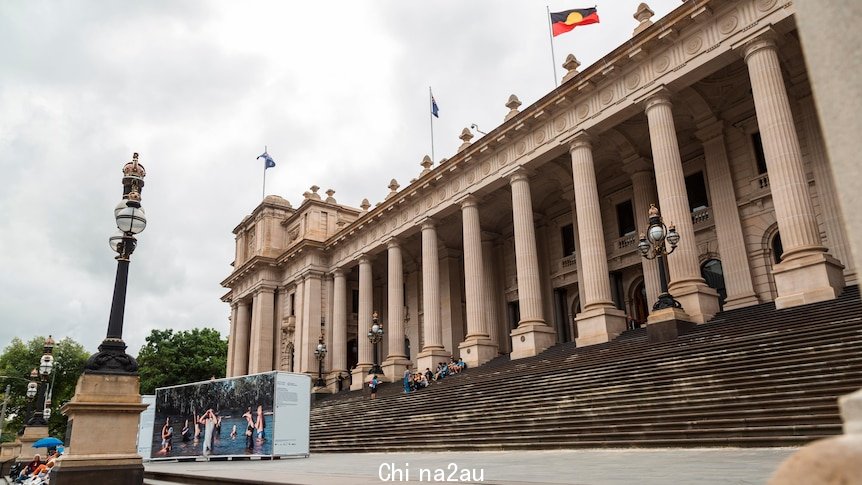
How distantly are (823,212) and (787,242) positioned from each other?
5461 mm

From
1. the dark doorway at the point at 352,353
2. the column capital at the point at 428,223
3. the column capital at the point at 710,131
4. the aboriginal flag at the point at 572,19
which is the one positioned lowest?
the dark doorway at the point at 352,353

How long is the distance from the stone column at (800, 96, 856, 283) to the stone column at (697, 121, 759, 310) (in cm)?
306

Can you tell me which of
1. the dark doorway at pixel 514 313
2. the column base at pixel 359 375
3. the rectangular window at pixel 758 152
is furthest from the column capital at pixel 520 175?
the column base at pixel 359 375

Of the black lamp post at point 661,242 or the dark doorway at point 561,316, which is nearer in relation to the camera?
the black lamp post at point 661,242

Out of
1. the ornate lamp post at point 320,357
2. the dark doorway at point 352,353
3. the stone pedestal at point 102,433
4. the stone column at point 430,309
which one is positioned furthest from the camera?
the dark doorway at point 352,353

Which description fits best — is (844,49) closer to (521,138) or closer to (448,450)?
(448,450)

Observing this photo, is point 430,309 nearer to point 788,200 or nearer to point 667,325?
point 667,325

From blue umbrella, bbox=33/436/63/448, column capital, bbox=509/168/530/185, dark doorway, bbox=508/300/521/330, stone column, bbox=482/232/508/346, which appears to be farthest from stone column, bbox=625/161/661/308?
blue umbrella, bbox=33/436/63/448

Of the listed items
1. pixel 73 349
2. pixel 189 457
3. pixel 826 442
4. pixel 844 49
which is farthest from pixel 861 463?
pixel 73 349

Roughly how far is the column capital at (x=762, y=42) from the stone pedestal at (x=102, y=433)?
1892 cm

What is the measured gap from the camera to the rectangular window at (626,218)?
28769mm

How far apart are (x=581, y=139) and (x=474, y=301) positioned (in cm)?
891

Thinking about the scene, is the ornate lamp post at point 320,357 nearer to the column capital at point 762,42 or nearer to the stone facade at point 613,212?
the stone facade at point 613,212

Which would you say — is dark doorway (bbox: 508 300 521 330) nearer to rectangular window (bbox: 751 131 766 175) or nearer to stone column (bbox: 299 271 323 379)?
stone column (bbox: 299 271 323 379)
